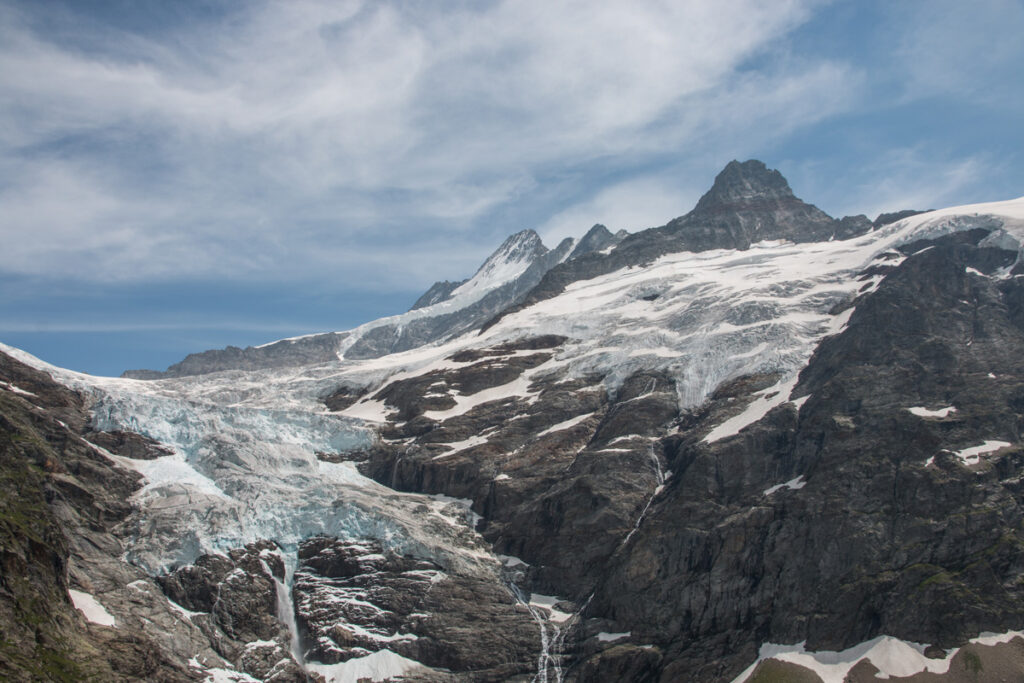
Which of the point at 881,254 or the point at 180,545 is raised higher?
the point at 881,254

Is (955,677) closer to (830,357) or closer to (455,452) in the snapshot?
(830,357)

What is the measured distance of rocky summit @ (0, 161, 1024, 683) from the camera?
7206 centimetres

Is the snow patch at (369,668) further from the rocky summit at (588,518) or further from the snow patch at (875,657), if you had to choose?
the snow patch at (875,657)

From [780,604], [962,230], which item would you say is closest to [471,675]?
[780,604]

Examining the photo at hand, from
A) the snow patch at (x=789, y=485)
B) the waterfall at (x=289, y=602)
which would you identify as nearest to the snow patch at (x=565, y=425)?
the snow patch at (x=789, y=485)

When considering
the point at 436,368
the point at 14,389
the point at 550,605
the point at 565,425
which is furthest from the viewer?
the point at 436,368

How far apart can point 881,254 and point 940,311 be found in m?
40.4

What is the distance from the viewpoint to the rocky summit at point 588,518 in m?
72.1

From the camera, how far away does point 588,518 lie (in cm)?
9381

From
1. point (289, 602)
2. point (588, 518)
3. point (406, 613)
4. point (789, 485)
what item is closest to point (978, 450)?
point (789, 485)

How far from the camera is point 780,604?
257 feet

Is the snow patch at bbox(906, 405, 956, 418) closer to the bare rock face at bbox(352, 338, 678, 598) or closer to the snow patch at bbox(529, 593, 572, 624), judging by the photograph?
the bare rock face at bbox(352, 338, 678, 598)

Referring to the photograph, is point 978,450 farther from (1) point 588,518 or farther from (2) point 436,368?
(2) point 436,368

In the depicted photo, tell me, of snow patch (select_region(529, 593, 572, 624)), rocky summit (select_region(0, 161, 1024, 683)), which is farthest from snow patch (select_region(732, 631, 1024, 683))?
snow patch (select_region(529, 593, 572, 624))
